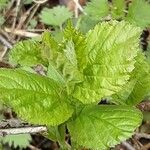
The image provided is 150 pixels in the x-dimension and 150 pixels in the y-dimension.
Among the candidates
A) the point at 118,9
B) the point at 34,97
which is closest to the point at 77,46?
the point at 34,97

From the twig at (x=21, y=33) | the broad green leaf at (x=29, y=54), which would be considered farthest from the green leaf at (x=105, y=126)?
the twig at (x=21, y=33)

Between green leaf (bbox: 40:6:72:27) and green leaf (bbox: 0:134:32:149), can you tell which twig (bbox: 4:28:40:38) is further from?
green leaf (bbox: 0:134:32:149)

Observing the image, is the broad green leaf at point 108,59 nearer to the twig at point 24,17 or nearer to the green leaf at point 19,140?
the green leaf at point 19,140

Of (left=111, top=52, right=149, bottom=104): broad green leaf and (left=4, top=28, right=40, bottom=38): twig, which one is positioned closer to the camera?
(left=111, top=52, right=149, bottom=104): broad green leaf

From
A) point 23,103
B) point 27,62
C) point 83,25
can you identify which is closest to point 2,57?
point 83,25

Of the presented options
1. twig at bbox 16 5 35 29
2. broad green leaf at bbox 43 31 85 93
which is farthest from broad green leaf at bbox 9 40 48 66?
twig at bbox 16 5 35 29

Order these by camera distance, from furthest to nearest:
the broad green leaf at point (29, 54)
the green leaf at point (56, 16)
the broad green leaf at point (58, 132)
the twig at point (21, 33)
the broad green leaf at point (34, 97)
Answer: the twig at point (21, 33)
the green leaf at point (56, 16)
the broad green leaf at point (58, 132)
the broad green leaf at point (29, 54)
the broad green leaf at point (34, 97)
